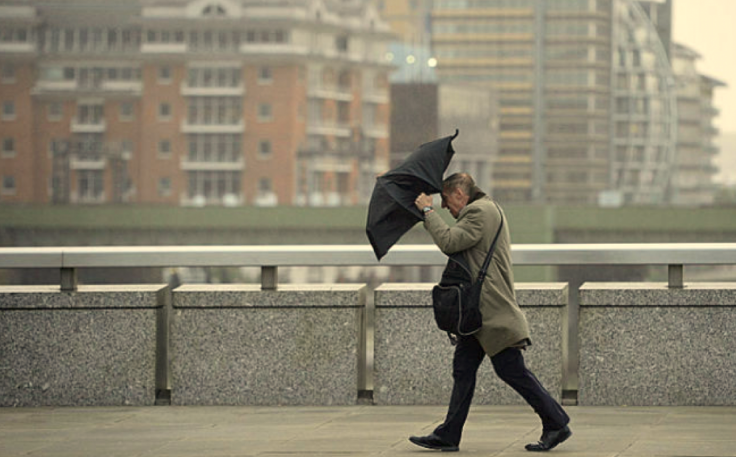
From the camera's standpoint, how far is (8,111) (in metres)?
119

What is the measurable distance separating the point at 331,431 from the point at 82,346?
197cm

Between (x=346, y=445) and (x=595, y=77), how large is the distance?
4723 inches

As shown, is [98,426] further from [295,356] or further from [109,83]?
[109,83]

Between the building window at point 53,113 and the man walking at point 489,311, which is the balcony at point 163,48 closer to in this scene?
the building window at point 53,113

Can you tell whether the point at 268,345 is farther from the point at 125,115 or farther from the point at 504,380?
the point at 125,115

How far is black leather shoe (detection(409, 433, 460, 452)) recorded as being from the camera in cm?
721

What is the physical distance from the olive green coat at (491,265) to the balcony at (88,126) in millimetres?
114303

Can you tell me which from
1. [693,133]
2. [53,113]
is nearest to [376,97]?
[53,113]

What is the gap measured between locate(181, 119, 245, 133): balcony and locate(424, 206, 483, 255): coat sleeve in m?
113

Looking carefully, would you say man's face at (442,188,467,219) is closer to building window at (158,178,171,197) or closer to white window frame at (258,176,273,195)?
white window frame at (258,176,273,195)

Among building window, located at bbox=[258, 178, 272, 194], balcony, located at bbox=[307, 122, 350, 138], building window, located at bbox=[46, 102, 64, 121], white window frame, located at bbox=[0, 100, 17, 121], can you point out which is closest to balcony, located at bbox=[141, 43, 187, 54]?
building window, located at bbox=[46, 102, 64, 121]

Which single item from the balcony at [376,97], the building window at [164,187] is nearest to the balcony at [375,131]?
the balcony at [376,97]

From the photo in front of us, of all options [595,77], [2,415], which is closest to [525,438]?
[2,415]

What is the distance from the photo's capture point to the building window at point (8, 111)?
118562 mm
